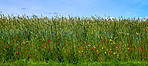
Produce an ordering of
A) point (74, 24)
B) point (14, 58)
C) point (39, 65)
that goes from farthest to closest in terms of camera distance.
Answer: point (74, 24) < point (14, 58) < point (39, 65)

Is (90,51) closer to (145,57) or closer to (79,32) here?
(79,32)

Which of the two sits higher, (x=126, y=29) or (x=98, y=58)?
(x=126, y=29)

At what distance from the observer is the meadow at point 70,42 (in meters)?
6.20

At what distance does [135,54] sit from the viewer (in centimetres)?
654

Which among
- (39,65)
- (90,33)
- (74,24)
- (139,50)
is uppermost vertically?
(74,24)

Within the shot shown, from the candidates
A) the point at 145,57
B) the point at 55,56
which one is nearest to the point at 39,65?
the point at 55,56

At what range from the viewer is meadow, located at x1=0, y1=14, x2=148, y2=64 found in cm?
620

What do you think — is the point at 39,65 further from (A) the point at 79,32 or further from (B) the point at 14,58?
(A) the point at 79,32

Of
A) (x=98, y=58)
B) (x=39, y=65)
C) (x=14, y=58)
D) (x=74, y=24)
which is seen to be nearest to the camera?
(x=39, y=65)

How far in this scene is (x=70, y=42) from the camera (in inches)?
250

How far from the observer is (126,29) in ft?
24.0

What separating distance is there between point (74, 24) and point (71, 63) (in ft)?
6.80

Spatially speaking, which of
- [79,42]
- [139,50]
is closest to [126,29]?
[139,50]

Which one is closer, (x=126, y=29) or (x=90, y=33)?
(x=90, y=33)
